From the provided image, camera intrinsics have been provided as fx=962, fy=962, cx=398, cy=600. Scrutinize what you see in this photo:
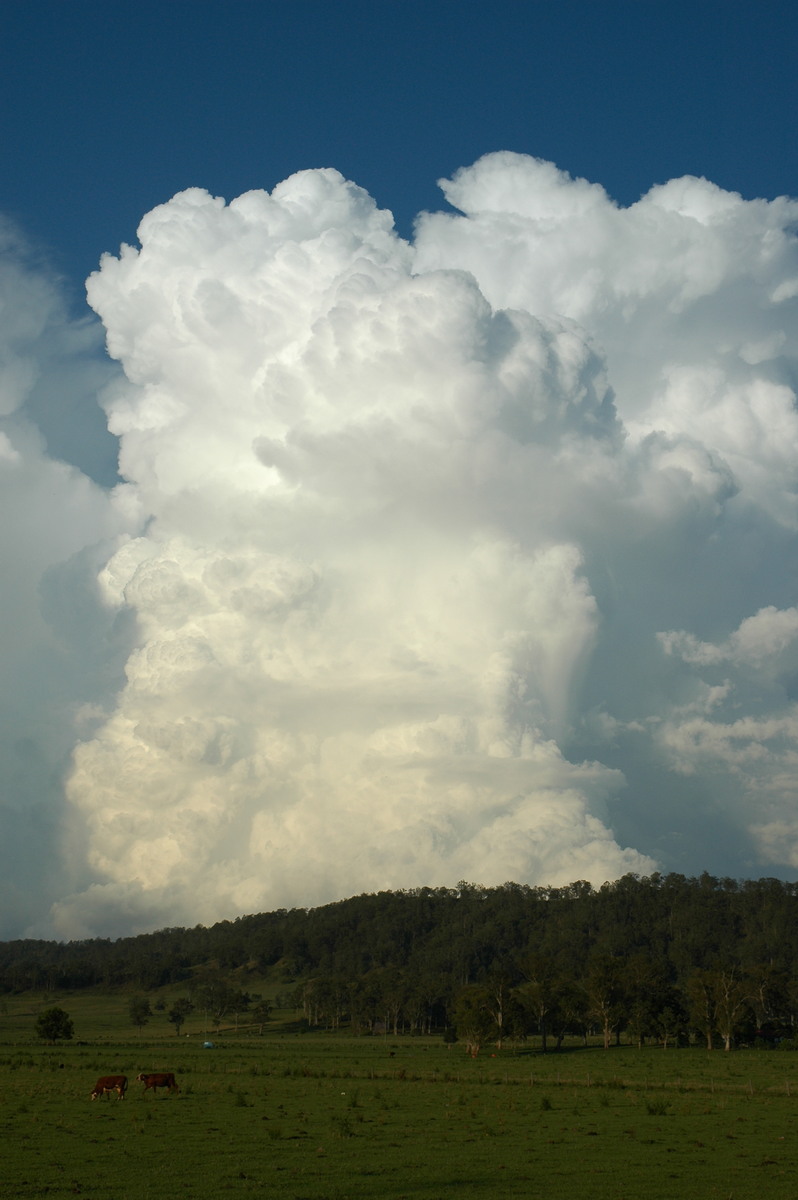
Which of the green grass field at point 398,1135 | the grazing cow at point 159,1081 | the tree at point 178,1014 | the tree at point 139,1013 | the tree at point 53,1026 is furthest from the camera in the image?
the tree at point 139,1013

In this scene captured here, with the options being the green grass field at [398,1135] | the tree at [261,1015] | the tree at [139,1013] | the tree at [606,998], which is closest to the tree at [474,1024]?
the tree at [606,998]

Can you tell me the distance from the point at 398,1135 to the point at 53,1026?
106m

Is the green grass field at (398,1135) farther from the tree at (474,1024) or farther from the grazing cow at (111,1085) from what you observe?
the tree at (474,1024)

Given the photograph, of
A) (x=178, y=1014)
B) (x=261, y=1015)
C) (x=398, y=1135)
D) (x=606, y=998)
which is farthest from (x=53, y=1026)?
(x=398, y=1135)

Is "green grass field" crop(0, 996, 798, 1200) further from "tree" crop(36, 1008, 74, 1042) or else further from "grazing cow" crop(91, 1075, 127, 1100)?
"tree" crop(36, 1008, 74, 1042)

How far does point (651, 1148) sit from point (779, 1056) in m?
79.6

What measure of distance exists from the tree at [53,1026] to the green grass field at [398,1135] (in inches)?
2052

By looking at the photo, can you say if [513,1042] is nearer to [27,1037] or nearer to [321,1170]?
[27,1037]

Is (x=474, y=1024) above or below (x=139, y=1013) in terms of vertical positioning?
above

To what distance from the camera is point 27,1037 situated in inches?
5945

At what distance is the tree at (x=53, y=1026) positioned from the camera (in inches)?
5059

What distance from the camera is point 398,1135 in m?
40.9

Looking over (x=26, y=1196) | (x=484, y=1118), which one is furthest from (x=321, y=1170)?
(x=484, y=1118)

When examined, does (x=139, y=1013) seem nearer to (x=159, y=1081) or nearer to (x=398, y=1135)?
(x=159, y=1081)
